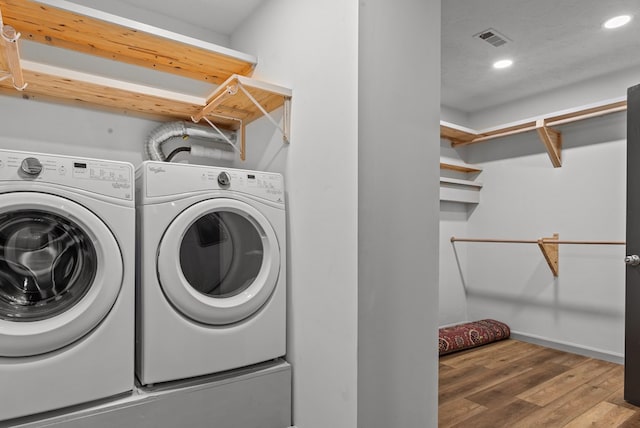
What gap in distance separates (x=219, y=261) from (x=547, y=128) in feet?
9.50

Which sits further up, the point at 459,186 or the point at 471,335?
the point at 459,186

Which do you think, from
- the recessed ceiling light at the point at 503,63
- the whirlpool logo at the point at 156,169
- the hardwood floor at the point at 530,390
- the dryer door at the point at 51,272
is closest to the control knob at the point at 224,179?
the whirlpool logo at the point at 156,169

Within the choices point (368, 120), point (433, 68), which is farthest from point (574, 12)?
point (368, 120)

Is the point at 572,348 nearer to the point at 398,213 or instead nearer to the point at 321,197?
the point at 398,213

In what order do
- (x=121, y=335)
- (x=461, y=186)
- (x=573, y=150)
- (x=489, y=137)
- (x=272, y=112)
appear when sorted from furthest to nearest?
(x=461, y=186)
(x=489, y=137)
(x=573, y=150)
(x=272, y=112)
(x=121, y=335)

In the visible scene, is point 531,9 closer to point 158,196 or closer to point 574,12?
point 574,12

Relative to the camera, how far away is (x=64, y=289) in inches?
59.1

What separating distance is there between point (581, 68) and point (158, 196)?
10.5 ft

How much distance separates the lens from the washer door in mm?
1650

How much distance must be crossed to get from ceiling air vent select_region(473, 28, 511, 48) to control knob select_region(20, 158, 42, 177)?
2535 mm

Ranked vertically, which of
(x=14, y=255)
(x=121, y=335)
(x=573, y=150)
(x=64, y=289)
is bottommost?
(x=121, y=335)

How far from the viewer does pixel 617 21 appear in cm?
237

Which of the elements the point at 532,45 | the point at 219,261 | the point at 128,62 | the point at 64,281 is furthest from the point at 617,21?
the point at 64,281

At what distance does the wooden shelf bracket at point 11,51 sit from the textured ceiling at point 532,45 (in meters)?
2.02
